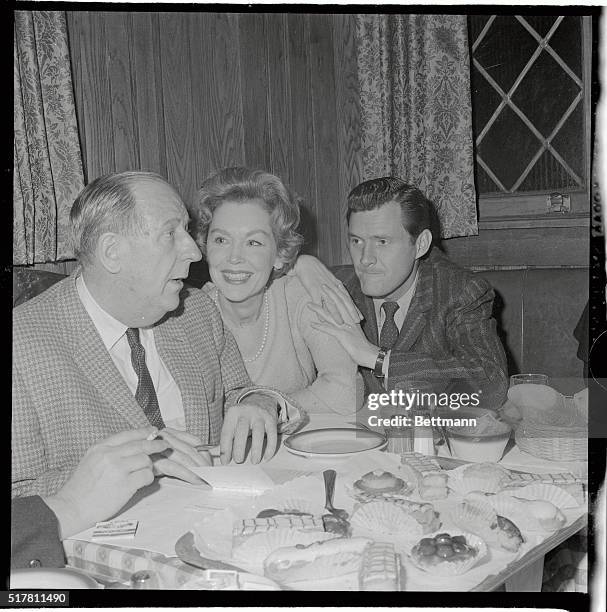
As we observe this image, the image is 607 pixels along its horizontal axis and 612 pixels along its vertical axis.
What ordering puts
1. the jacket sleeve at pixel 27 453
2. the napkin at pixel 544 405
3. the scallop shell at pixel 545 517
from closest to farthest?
the scallop shell at pixel 545 517 → the jacket sleeve at pixel 27 453 → the napkin at pixel 544 405

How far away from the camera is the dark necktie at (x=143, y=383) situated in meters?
1.08

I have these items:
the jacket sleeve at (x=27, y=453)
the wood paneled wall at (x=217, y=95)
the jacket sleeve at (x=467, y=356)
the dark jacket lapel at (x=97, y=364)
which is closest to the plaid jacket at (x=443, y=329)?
the jacket sleeve at (x=467, y=356)

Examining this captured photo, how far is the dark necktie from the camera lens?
1.08 m

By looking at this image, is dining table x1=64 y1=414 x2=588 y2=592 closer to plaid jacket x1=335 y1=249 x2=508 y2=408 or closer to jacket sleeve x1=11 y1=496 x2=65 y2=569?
jacket sleeve x1=11 y1=496 x2=65 y2=569

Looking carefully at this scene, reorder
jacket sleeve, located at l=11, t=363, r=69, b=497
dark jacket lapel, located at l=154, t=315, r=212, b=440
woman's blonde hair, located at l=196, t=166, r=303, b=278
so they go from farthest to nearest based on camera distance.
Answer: woman's blonde hair, located at l=196, t=166, r=303, b=278, dark jacket lapel, located at l=154, t=315, r=212, b=440, jacket sleeve, located at l=11, t=363, r=69, b=497

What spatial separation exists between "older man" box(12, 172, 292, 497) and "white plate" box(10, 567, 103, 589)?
0.11 m

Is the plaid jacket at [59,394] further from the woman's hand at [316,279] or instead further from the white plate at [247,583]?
the woman's hand at [316,279]

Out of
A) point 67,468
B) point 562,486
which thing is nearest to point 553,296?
point 562,486

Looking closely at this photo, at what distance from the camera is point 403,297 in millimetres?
1430

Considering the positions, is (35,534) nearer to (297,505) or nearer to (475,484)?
(297,505)

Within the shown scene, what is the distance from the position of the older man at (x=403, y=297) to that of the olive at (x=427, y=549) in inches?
20.5

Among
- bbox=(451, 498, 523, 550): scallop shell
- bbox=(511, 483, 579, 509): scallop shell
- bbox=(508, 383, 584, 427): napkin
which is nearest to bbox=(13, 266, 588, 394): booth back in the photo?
bbox=(508, 383, 584, 427): napkin

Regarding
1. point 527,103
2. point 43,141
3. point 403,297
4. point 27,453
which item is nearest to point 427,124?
point 527,103

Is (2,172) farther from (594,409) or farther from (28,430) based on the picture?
(594,409)
